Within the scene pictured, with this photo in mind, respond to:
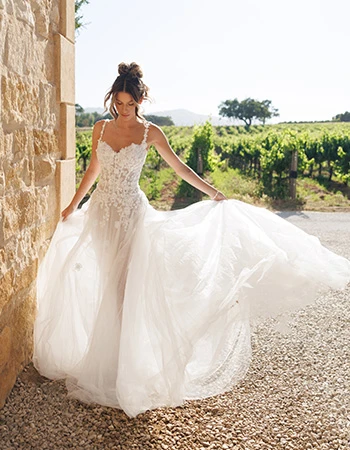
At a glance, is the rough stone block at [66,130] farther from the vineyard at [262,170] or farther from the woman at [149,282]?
the vineyard at [262,170]

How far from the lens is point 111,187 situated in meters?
2.97

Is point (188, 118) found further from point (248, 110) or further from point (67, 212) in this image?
point (67, 212)

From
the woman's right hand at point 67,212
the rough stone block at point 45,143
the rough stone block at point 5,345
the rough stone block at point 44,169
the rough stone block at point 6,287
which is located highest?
the rough stone block at point 45,143

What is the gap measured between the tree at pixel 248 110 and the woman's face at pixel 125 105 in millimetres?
65835

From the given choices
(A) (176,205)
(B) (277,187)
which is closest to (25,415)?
(A) (176,205)

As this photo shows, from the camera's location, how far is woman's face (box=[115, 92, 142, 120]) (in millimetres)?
2836

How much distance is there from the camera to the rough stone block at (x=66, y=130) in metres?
3.48

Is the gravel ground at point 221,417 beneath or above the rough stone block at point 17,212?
beneath

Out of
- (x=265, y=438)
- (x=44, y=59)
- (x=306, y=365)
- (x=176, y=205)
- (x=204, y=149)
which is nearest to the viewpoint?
(x=265, y=438)

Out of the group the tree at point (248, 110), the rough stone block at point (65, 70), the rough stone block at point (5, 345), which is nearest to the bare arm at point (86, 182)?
the rough stone block at point (65, 70)

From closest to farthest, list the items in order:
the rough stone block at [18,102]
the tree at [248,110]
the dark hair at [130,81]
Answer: the rough stone block at [18,102]
the dark hair at [130,81]
the tree at [248,110]

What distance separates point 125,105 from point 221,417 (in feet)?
6.11

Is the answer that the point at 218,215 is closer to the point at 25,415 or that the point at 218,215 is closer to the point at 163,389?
the point at 163,389

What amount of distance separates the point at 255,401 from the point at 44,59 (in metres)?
2.48
